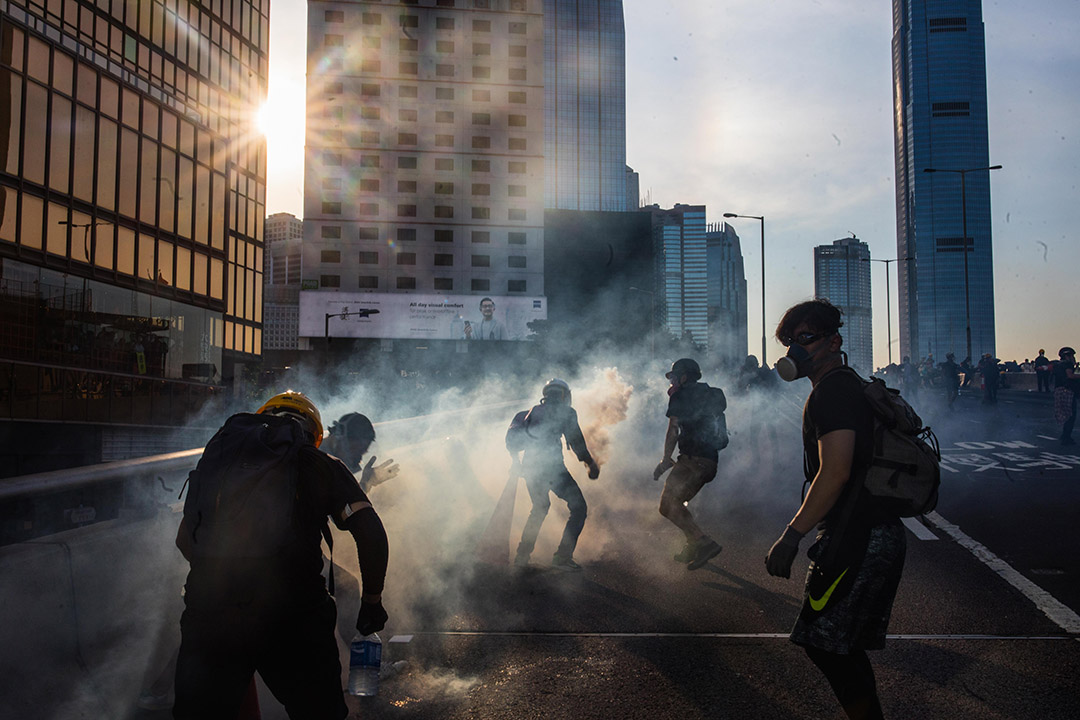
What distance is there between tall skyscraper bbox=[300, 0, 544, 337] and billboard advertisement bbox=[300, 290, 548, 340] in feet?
32.8

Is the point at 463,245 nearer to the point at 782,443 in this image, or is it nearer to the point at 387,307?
the point at 387,307

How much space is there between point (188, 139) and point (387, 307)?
31429mm

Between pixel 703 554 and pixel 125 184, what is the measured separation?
94.9 ft

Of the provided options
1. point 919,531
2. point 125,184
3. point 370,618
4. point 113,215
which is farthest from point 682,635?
point 125,184

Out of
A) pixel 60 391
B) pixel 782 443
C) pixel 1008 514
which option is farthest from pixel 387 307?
pixel 1008 514

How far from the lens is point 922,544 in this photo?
714 centimetres

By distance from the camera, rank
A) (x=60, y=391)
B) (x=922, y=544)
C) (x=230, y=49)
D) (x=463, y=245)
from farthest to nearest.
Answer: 1. (x=463, y=245)
2. (x=230, y=49)
3. (x=60, y=391)
4. (x=922, y=544)

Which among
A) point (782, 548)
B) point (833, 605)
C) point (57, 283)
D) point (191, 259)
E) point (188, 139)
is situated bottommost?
point (833, 605)

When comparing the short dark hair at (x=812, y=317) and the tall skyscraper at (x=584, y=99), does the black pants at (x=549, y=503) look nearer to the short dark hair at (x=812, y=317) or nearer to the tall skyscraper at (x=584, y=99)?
the short dark hair at (x=812, y=317)

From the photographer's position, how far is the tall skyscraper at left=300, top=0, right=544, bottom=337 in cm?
7575

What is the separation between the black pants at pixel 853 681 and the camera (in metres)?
2.76

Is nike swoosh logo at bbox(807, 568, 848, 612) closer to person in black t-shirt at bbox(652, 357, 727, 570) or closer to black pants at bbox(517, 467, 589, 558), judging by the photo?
black pants at bbox(517, 467, 589, 558)

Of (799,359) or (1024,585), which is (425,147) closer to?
(1024,585)

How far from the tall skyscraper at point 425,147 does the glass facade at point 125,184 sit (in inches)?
1249
